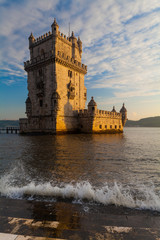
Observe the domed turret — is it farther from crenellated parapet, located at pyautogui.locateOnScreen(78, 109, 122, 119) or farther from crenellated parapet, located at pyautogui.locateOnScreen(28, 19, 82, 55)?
crenellated parapet, located at pyautogui.locateOnScreen(28, 19, 82, 55)

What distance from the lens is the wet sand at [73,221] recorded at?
6.90 feet

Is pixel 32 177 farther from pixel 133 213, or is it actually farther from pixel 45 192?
pixel 133 213

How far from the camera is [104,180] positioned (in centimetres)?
484

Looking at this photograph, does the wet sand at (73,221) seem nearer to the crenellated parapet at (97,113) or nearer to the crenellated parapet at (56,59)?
the crenellated parapet at (97,113)

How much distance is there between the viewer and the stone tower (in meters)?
24.5

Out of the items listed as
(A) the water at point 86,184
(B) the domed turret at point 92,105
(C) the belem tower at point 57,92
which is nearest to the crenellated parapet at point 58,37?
(C) the belem tower at point 57,92

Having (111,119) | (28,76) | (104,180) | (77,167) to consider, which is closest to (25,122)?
(28,76)

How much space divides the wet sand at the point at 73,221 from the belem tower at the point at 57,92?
21.3 metres

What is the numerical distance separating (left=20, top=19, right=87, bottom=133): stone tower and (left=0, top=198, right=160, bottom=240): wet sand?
69.9 ft

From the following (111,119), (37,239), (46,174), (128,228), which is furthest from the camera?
(111,119)

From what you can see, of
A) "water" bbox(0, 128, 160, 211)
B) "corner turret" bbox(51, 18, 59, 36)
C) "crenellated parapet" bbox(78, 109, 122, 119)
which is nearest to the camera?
"water" bbox(0, 128, 160, 211)

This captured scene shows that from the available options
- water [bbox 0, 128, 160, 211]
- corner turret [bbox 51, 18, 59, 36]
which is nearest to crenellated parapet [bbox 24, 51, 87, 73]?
corner turret [bbox 51, 18, 59, 36]

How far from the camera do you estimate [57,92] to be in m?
24.3

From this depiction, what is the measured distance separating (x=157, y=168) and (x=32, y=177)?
5.96 metres
